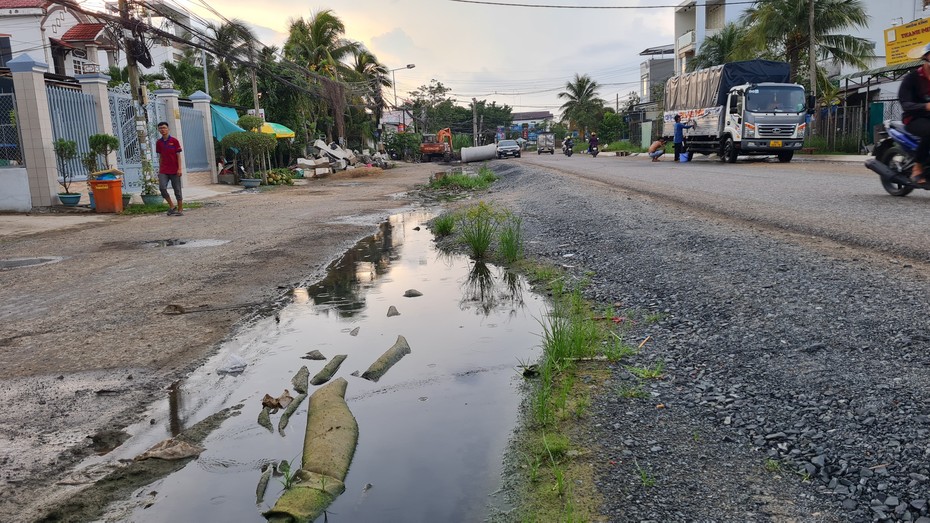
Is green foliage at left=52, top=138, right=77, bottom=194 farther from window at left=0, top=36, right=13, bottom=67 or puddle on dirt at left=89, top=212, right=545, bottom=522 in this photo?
window at left=0, top=36, right=13, bottom=67

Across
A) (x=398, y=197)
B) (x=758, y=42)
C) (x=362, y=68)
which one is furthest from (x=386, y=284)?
(x=362, y=68)

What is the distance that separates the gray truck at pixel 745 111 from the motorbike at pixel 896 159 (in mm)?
11407

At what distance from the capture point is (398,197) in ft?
57.0

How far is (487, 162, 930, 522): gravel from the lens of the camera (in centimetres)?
245

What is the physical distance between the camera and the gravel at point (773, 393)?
96.3 inches

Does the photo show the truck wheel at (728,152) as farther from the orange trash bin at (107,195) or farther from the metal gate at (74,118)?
the metal gate at (74,118)

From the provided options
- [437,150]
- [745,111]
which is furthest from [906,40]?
[437,150]

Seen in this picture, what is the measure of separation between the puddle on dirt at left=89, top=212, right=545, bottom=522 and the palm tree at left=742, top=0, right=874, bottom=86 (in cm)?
2615

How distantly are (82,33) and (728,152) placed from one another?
27.8m

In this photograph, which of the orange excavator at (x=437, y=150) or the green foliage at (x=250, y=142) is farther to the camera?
the orange excavator at (x=437, y=150)

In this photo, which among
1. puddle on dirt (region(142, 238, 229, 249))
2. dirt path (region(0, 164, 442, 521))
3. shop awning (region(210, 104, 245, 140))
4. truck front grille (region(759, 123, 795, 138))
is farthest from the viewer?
shop awning (region(210, 104, 245, 140))

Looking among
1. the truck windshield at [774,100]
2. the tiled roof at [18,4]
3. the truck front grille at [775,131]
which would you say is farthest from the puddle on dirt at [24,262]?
the tiled roof at [18,4]

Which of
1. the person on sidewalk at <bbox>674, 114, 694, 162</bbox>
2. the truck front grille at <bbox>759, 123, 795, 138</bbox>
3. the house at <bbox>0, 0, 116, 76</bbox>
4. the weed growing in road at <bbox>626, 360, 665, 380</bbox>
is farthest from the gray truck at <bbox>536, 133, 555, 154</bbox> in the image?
the weed growing in road at <bbox>626, 360, 665, 380</bbox>

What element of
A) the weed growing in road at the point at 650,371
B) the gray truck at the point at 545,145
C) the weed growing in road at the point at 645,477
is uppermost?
the gray truck at the point at 545,145
